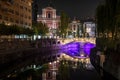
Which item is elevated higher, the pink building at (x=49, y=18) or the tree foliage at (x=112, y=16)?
the pink building at (x=49, y=18)

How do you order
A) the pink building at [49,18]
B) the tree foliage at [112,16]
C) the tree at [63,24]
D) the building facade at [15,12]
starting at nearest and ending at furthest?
the tree foliage at [112,16] < the building facade at [15,12] < the tree at [63,24] < the pink building at [49,18]

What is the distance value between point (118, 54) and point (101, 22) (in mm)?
12996

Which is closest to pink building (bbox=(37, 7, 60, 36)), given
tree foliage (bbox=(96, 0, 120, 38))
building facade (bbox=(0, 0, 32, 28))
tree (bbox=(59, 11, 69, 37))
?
tree (bbox=(59, 11, 69, 37))

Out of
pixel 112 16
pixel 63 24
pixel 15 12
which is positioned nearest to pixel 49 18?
pixel 63 24

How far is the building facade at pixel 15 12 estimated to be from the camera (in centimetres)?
8822

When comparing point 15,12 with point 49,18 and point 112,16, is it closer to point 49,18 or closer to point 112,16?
point 112,16

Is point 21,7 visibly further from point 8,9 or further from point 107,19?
point 107,19

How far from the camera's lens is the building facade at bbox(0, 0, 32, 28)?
88.2 metres

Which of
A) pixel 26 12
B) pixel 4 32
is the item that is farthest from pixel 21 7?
pixel 4 32

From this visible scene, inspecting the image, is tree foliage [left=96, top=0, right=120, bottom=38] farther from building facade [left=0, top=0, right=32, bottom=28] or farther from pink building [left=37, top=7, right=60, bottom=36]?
pink building [left=37, top=7, right=60, bottom=36]

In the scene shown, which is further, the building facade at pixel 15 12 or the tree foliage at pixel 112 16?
the building facade at pixel 15 12

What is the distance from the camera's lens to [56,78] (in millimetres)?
35469

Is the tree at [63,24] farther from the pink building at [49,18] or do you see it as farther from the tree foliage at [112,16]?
the tree foliage at [112,16]

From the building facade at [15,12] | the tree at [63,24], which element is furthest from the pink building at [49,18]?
the building facade at [15,12]
